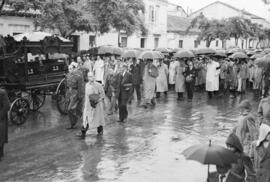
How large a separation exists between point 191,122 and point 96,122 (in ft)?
10.9

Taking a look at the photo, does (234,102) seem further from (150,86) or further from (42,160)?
(42,160)

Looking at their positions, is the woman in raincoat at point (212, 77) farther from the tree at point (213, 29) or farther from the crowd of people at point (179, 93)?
the tree at point (213, 29)

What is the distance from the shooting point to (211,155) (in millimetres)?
4816

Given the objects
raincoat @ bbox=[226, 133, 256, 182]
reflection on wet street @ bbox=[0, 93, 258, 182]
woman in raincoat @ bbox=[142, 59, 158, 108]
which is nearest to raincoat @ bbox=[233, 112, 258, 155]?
raincoat @ bbox=[226, 133, 256, 182]

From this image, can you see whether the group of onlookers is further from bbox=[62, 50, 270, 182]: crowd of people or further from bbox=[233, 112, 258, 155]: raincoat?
bbox=[233, 112, 258, 155]: raincoat

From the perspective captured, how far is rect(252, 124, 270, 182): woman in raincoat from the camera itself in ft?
17.9

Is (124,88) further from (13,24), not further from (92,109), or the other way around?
(13,24)

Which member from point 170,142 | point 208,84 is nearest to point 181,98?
point 208,84

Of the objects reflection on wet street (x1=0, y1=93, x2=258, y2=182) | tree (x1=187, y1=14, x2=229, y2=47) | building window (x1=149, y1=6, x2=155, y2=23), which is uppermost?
building window (x1=149, y1=6, x2=155, y2=23)

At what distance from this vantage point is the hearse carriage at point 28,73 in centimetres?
1238

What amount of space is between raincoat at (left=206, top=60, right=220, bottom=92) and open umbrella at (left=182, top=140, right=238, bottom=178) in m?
13.6

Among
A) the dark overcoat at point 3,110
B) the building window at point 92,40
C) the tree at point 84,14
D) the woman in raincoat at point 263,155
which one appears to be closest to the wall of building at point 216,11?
the building window at point 92,40

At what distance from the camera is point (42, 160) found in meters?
8.64

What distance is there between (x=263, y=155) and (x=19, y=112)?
25.5ft
